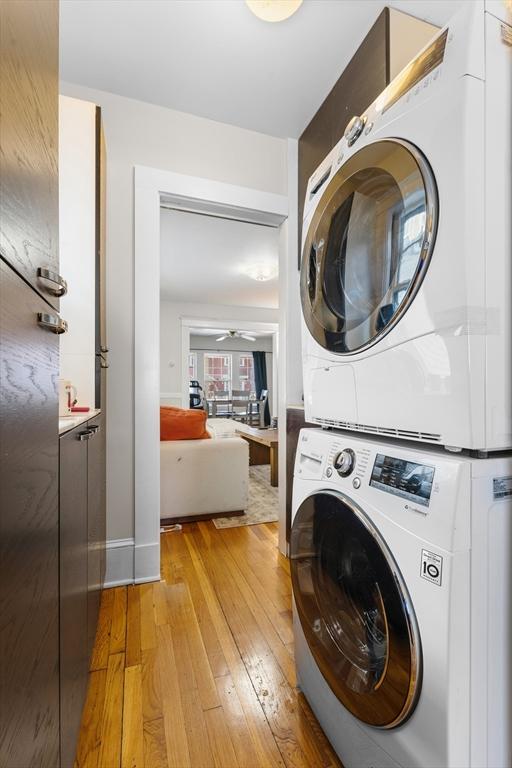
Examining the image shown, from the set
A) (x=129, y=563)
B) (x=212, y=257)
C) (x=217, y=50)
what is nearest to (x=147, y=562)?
(x=129, y=563)

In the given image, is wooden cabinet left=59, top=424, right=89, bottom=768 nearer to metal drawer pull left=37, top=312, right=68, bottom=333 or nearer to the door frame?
metal drawer pull left=37, top=312, right=68, bottom=333

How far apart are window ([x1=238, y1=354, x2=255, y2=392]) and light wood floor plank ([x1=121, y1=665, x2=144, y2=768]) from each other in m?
9.29

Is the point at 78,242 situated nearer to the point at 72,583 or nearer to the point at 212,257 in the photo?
the point at 72,583

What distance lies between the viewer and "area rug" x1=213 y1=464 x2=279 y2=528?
2541 millimetres

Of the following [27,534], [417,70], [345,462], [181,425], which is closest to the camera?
[27,534]

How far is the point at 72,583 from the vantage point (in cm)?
78

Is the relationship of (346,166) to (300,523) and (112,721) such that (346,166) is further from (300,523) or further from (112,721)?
(112,721)

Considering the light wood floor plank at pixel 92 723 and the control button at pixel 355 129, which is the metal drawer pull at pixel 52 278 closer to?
the control button at pixel 355 129

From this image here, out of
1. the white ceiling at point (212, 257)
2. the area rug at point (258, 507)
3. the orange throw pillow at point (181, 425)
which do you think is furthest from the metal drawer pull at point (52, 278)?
the white ceiling at point (212, 257)

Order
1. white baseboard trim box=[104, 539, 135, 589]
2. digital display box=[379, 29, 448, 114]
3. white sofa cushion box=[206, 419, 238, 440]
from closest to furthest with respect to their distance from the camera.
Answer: digital display box=[379, 29, 448, 114]
white baseboard trim box=[104, 539, 135, 589]
white sofa cushion box=[206, 419, 238, 440]

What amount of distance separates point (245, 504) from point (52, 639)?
7.06 ft

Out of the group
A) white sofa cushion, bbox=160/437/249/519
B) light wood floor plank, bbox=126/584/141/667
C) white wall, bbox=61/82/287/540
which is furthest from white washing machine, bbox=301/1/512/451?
white sofa cushion, bbox=160/437/249/519

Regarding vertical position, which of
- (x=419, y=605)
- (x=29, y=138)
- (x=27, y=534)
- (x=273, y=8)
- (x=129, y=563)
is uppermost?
(x=273, y=8)

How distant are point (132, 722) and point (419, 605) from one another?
39.7 inches
